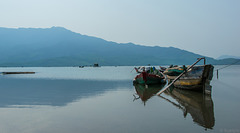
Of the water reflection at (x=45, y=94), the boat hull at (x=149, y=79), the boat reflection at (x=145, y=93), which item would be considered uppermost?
the boat hull at (x=149, y=79)

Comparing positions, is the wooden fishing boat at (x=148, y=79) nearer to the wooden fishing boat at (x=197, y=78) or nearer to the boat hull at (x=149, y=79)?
the boat hull at (x=149, y=79)

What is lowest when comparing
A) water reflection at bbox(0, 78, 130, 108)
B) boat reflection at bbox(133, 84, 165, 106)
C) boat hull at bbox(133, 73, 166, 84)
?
water reflection at bbox(0, 78, 130, 108)

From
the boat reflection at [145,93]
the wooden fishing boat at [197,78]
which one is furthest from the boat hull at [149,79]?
the wooden fishing boat at [197,78]

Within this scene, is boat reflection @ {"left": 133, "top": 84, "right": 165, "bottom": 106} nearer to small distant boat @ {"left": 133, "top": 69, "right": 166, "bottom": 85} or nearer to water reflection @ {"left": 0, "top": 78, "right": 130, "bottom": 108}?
small distant boat @ {"left": 133, "top": 69, "right": 166, "bottom": 85}

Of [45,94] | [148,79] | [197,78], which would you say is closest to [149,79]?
[148,79]

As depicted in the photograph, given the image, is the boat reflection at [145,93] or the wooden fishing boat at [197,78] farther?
the wooden fishing boat at [197,78]

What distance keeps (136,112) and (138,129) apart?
426cm

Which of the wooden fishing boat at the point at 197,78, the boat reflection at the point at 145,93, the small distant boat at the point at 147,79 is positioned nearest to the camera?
the boat reflection at the point at 145,93

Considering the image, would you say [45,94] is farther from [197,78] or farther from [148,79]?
[197,78]

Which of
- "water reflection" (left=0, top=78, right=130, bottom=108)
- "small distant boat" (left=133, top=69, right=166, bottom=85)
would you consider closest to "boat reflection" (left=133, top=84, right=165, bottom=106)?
"small distant boat" (left=133, top=69, right=166, bottom=85)

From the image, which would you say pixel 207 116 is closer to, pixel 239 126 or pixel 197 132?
pixel 239 126

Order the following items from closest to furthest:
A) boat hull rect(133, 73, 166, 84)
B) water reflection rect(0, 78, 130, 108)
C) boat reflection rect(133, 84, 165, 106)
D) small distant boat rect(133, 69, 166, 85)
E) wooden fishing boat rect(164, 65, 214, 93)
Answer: water reflection rect(0, 78, 130, 108)
boat reflection rect(133, 84, 165, 106)
wooden fishing boat rect(164, 65, 214, 93)
small distant boat rect(133, 69, 166, 85)
boat hull rect(133, 73, 166, 84)

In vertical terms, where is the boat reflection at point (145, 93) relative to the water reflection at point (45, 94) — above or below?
above

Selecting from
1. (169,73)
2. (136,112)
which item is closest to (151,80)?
(169,73)
